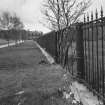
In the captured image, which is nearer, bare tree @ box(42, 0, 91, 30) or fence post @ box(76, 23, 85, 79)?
fence post @ box(76, 23, 85, 79)

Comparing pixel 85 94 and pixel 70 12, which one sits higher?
pixel 70 12

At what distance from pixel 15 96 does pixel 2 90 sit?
0.61m

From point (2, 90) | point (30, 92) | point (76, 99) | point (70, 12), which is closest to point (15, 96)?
point (30, 92)

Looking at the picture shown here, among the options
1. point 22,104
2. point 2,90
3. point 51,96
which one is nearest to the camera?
point 22,104

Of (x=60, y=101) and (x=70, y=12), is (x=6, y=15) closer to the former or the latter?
(x=70, y=12)

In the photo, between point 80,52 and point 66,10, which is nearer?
point 80,52

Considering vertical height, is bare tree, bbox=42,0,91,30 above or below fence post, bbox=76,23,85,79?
above

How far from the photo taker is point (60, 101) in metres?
2.92

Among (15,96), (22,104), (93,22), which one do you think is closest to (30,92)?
(15,96)

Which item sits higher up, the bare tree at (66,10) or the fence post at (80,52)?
the bare tree at (66,10)

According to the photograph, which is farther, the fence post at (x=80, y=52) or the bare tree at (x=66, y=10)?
the bare tree at (x=66, y=10)

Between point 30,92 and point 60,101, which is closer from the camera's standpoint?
point 60,101

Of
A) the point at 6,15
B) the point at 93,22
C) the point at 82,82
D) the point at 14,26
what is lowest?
the point at 82,82

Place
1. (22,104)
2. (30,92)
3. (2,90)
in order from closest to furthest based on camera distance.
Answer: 1. (22,104)
2. (30,92)
3. (2,90)
